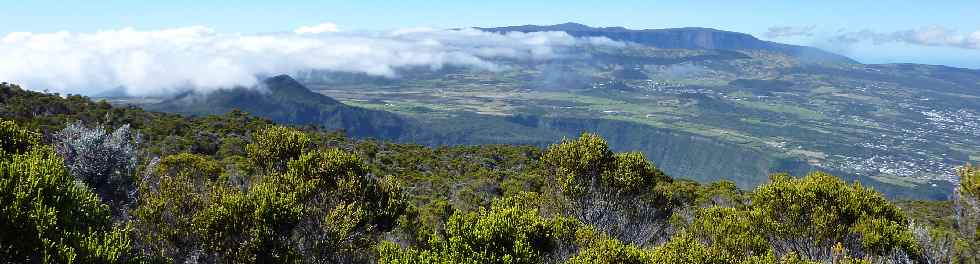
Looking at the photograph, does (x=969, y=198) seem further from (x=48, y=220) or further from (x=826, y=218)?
(x=48, y=220)

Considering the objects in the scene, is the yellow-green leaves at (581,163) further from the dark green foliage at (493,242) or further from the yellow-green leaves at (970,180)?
the yellow-green leaves at (970,180)

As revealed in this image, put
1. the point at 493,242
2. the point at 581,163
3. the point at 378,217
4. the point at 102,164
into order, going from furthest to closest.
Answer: the point at 581,163 < the point at 102,164 < the point at 378,217 < the point at 493,242

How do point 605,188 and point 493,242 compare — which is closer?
point 493,242

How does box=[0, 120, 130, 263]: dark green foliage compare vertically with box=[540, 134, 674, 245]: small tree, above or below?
above

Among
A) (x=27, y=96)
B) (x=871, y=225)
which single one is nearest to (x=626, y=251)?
(x=871, y=225)

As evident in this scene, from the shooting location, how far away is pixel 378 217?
22.9 meters

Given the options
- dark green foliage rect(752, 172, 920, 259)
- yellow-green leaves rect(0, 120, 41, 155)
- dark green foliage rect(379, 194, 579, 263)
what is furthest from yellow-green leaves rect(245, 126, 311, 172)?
dark green foliage rect(752, 172, 920, 259)

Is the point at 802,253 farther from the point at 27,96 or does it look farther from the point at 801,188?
the point at 27,96

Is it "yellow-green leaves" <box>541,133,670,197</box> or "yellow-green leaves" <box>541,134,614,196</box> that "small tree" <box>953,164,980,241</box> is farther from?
"yellow-green leaves" <box>541,134,614,196</box>

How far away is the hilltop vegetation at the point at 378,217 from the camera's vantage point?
583 inches

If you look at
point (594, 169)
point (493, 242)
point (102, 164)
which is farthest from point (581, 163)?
point (102, 164)

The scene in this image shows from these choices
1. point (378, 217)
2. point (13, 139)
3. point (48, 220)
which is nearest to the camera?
point (48, 220)

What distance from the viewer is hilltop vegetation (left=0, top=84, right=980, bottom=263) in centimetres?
1480

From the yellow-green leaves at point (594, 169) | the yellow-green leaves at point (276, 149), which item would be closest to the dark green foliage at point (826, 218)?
the yellow-green leaves at point (594, 169)
